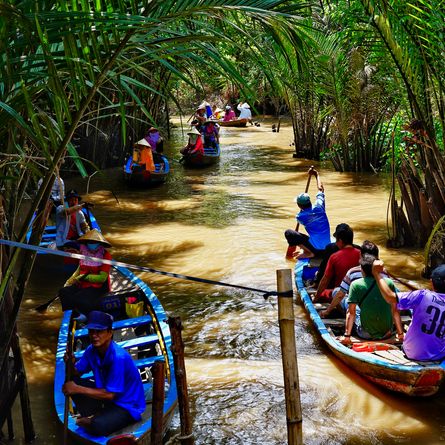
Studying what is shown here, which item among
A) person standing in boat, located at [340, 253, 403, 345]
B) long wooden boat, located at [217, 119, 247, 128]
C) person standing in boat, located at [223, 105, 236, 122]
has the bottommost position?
person standing in boat, located at [340, 253, 403, 345]

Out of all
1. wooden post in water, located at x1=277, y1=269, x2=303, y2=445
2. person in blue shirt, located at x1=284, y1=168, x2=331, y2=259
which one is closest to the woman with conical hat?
person in blue shirt, located at x1=284, y1=168, x2=331, y2=259

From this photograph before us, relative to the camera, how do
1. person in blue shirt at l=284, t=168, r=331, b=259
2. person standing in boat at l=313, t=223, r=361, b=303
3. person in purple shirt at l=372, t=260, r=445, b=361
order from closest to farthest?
person in purple shirt at l=372, t=260, r=445, b=361
person standing in boat at l=313, t=223, r=361, b=303
person in blue shirt at l=284, t=168, r=331, b=259

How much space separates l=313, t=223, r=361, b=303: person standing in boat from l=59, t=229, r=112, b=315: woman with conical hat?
2.33 m

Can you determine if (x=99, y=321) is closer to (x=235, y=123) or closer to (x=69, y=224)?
(x=69, y=224)

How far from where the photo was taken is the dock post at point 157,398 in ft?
13.2

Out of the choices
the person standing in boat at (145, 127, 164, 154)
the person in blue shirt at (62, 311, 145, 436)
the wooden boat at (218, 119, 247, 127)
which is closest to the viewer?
the person in blue shirt at (62, 311, 145, 436)

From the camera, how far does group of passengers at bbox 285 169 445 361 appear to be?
5.54 m

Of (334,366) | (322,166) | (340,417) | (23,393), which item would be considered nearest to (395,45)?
(334,366)

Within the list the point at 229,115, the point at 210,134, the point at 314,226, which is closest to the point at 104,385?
the point at 314,226

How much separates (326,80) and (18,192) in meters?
12.0

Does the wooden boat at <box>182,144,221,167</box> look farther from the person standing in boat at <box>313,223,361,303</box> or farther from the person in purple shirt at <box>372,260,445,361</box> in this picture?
the person in purple shirt at <box>372,260,445,361</box>

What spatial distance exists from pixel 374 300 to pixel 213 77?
4600 mm

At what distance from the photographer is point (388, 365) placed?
18.8 ft

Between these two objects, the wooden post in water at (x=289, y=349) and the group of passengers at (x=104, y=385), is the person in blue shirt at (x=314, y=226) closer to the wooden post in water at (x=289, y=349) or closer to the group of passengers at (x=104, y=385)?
the group of passengers at (x=104, y=385)
